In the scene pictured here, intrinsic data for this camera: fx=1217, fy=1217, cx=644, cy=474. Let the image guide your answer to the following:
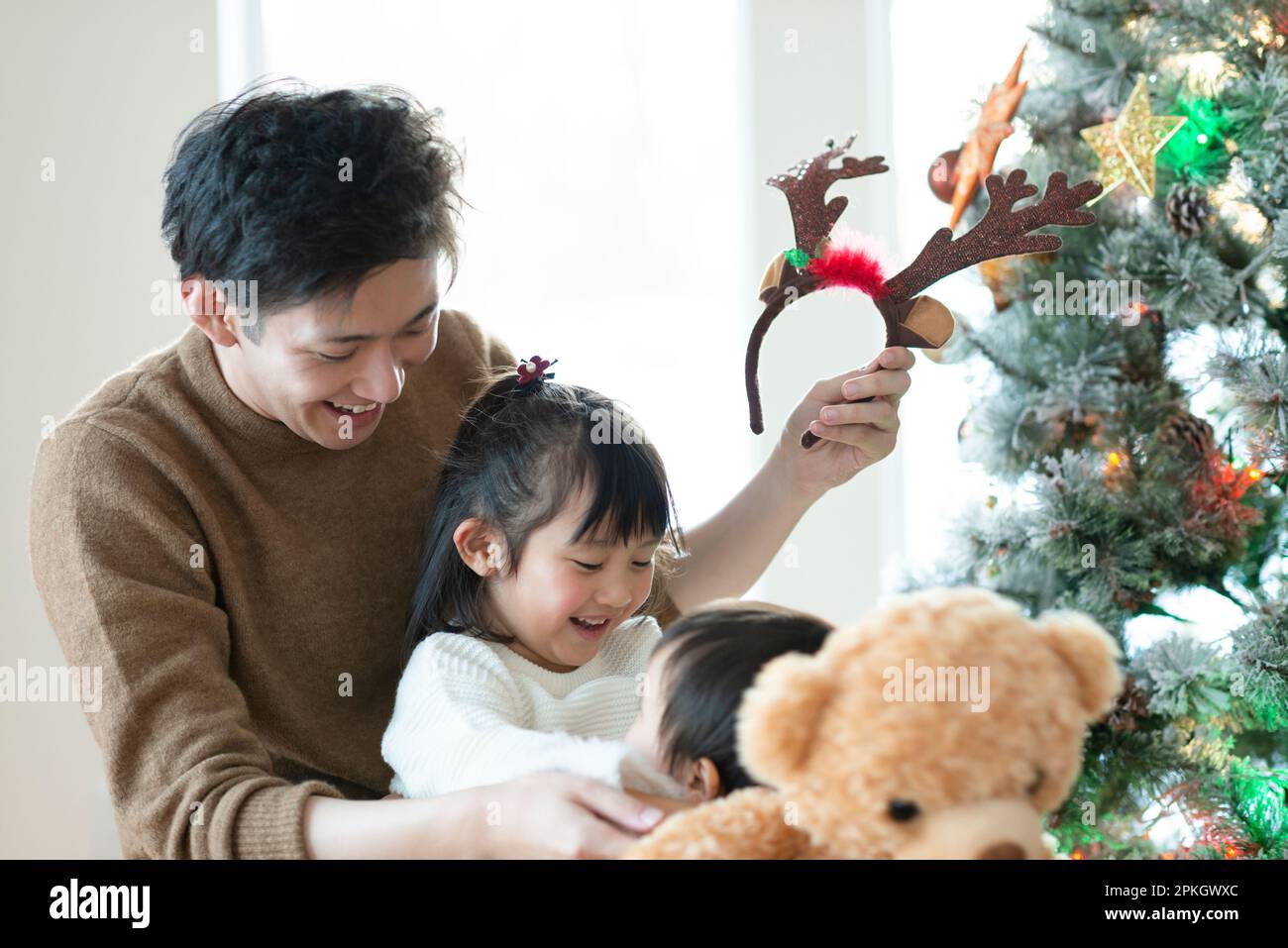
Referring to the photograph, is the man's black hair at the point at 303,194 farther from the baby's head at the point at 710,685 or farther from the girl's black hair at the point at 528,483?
the baby's head at the point at 710,685

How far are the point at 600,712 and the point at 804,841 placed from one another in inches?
14.9

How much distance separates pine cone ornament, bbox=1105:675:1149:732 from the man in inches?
24.6

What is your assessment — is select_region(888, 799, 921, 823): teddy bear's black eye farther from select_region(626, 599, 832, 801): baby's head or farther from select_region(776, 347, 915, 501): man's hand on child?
select_region(776, 347, 915, 501): man's hand on child

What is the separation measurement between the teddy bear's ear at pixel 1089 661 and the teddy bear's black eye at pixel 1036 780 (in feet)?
0.16

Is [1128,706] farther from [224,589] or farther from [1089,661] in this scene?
[224,589]

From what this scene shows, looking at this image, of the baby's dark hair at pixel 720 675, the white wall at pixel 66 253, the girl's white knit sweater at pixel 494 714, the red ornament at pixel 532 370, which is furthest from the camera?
the white wall at pixel 66 253

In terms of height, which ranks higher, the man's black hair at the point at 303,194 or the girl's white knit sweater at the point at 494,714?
the man's black hair at the point at 303,194

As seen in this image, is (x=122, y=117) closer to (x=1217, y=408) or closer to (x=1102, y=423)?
(x=1102, y=423)

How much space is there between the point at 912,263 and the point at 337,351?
19.3 inches

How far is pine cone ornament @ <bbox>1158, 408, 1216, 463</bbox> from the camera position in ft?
5.30

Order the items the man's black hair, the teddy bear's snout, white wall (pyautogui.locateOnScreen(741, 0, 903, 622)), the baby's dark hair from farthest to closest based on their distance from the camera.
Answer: white wall (pyautogui.locateOnScreen(741, 0, 903, 622))
the man's black hair
the baby's dark hair
the teddy bear's snout

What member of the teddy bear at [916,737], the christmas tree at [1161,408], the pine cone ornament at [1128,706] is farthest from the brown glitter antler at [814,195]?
the pine cone ornament at [1128,706]

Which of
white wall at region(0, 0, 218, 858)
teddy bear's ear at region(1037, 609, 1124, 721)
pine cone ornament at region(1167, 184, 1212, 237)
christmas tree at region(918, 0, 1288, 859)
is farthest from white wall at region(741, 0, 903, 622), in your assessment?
teddy bear's ear at region(1037, 609, 1124, 721)

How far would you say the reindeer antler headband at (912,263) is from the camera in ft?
3.15
